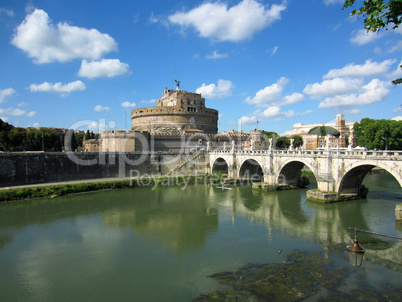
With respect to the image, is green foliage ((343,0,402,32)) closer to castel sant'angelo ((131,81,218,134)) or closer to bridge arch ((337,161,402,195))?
bridge arch ((337,161,402,195))

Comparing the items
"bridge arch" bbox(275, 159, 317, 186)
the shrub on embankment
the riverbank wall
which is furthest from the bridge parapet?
the riverbank wall

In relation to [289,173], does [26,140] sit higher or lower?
higher

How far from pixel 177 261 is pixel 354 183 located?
13105mm

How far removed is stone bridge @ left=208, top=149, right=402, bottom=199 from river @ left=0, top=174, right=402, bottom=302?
1461 mm

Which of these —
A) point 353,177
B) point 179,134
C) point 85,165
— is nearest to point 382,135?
point 353,177

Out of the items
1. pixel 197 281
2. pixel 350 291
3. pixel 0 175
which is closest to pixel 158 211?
pixel 197 281

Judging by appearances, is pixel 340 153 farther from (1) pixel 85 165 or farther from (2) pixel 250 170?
(1) pixel 85 165

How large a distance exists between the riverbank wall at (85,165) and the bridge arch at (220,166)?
56.9 inches

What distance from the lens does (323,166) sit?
1767 cm

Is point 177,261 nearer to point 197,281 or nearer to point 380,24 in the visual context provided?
point 197,281

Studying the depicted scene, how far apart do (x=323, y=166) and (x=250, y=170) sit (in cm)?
1092

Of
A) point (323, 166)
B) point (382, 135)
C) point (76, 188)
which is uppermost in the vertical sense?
point (382, 135)

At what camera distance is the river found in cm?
807

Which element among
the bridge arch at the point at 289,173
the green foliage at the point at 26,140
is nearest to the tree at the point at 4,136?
the green foliage at the point at 26,140
